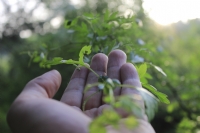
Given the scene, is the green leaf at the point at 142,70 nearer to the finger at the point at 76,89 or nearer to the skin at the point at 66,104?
the skin at the point at 66,104

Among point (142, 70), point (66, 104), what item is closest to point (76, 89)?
point (66, 104)

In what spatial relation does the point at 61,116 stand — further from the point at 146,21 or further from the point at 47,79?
the point at 146,21

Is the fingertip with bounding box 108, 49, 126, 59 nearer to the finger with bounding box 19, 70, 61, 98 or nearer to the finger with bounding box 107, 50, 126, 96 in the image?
the finger with bounding box 107, 50, 126, 96

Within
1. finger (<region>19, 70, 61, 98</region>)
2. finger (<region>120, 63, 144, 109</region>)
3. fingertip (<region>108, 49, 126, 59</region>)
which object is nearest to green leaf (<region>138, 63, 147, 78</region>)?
finger (<region>120, 63, 144, 109</region>)

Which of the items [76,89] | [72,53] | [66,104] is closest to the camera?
[66,104]

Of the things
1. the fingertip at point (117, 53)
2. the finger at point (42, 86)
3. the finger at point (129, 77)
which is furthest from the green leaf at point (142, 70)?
the finger at point (42, 86)

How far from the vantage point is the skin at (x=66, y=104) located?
578mm

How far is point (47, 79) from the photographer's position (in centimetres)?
79

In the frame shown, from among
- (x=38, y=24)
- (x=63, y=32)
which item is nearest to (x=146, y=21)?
(x=63, y=32)

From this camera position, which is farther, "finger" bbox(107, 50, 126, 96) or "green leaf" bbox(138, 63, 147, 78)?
"finger" bbox(107, 50, 126, 96)

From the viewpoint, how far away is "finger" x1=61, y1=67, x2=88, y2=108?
33.6 inches

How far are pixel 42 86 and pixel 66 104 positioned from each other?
0.09 m

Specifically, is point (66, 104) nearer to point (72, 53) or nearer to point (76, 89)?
point (76, 89)

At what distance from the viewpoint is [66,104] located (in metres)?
0.76
